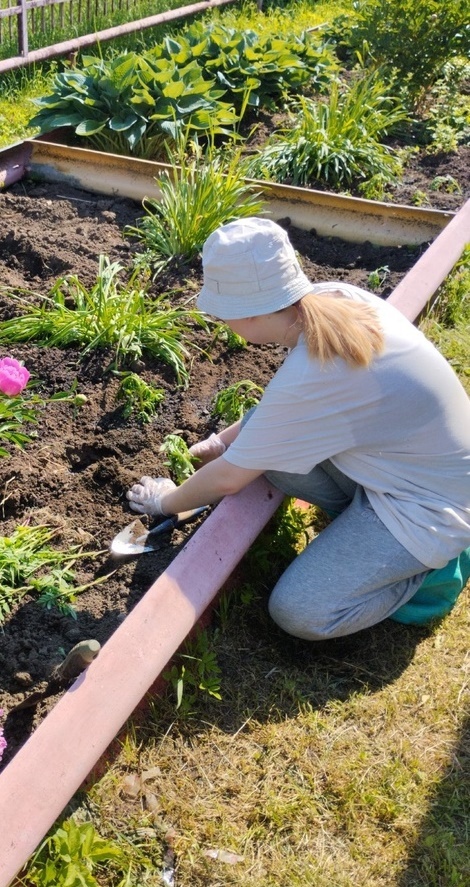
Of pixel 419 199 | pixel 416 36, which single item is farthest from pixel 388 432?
pixel 416 36

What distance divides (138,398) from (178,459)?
0.46 meters

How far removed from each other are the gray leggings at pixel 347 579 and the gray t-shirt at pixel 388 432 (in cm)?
7

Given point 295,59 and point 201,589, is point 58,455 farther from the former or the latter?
point 295,59

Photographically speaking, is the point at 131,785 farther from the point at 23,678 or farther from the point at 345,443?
the point at 345,443

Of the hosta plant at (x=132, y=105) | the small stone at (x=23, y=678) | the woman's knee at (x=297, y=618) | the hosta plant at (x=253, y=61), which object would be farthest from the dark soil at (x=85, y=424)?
the hosta plant at (x=253, y=61)

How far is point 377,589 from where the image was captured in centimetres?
274

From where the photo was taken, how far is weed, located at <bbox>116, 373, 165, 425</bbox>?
3311mm

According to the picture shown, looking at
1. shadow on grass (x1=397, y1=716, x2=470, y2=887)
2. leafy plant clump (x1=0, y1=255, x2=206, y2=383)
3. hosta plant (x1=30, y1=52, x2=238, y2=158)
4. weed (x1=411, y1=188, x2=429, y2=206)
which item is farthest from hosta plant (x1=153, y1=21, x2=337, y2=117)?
shadow on grass (x1=397, y1=716, x2=470, y2=887)

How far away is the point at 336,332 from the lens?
237 centimetres

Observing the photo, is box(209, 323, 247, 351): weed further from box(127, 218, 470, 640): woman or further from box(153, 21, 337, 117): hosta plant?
box(153, 21, 337, 117): hosta plant

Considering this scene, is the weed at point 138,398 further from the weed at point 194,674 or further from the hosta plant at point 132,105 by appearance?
the hosta plant at point 132,105

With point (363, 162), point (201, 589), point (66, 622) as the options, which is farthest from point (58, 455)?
point (363, 162)

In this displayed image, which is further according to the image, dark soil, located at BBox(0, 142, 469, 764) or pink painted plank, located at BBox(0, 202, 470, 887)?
dark soil, located at BBox(0, 142, 469, 764)

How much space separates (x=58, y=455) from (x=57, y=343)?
0.67 meters
